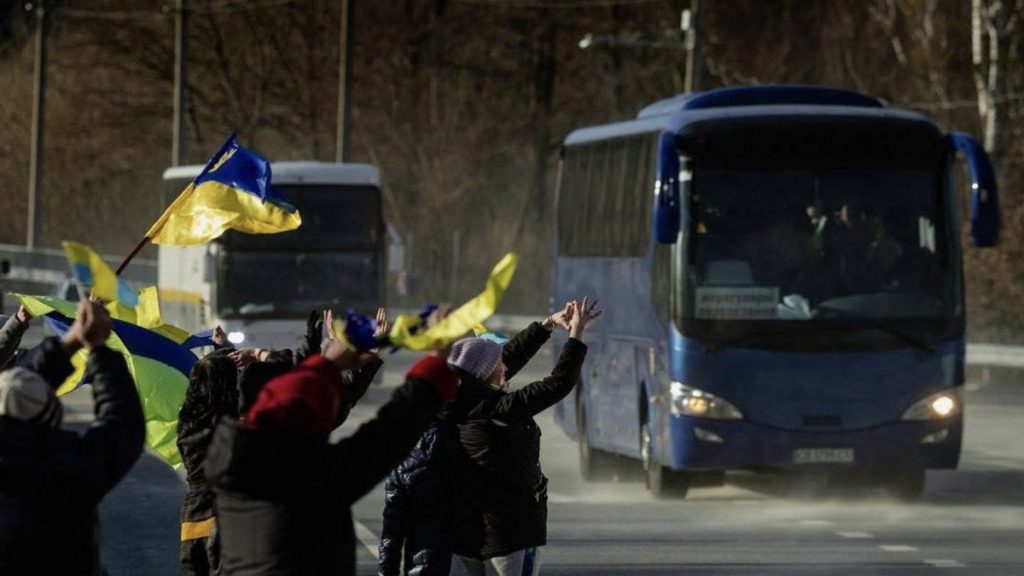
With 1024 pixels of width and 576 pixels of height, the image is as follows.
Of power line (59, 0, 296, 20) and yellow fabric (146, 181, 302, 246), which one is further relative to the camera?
power line (59, 0, 296, 20)

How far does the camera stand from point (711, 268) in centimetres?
1694

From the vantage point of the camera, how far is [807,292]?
55.6 feet

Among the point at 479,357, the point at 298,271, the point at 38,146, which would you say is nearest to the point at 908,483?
the point at 479,357

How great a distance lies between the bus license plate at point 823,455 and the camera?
654 inches

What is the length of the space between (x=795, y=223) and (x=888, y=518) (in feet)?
7.36

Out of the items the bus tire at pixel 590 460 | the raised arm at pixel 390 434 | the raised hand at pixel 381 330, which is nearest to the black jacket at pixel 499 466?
the raised hand at pixel 381 330

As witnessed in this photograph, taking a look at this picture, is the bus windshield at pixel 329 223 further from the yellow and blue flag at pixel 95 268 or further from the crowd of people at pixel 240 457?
the yellow and blue flag at pixel 95 268

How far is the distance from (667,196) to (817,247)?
1203mm

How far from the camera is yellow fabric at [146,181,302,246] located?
9812 mm

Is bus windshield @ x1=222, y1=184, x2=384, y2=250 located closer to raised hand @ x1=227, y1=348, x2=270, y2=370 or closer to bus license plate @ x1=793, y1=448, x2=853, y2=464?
bus license plate @ x1=793, y1=448, x2=853, y2=464

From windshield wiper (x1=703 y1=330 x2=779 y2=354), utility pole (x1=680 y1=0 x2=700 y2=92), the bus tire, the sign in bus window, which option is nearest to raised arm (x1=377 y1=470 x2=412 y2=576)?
windshield wiper (x1=703 y1=330 x2=779 y2=354)

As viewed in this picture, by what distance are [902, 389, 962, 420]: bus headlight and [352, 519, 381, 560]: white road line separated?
4.04 m

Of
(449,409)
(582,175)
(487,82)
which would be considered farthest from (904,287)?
(487,82)

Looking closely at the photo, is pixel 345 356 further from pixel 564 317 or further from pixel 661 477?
pixel 661 477
